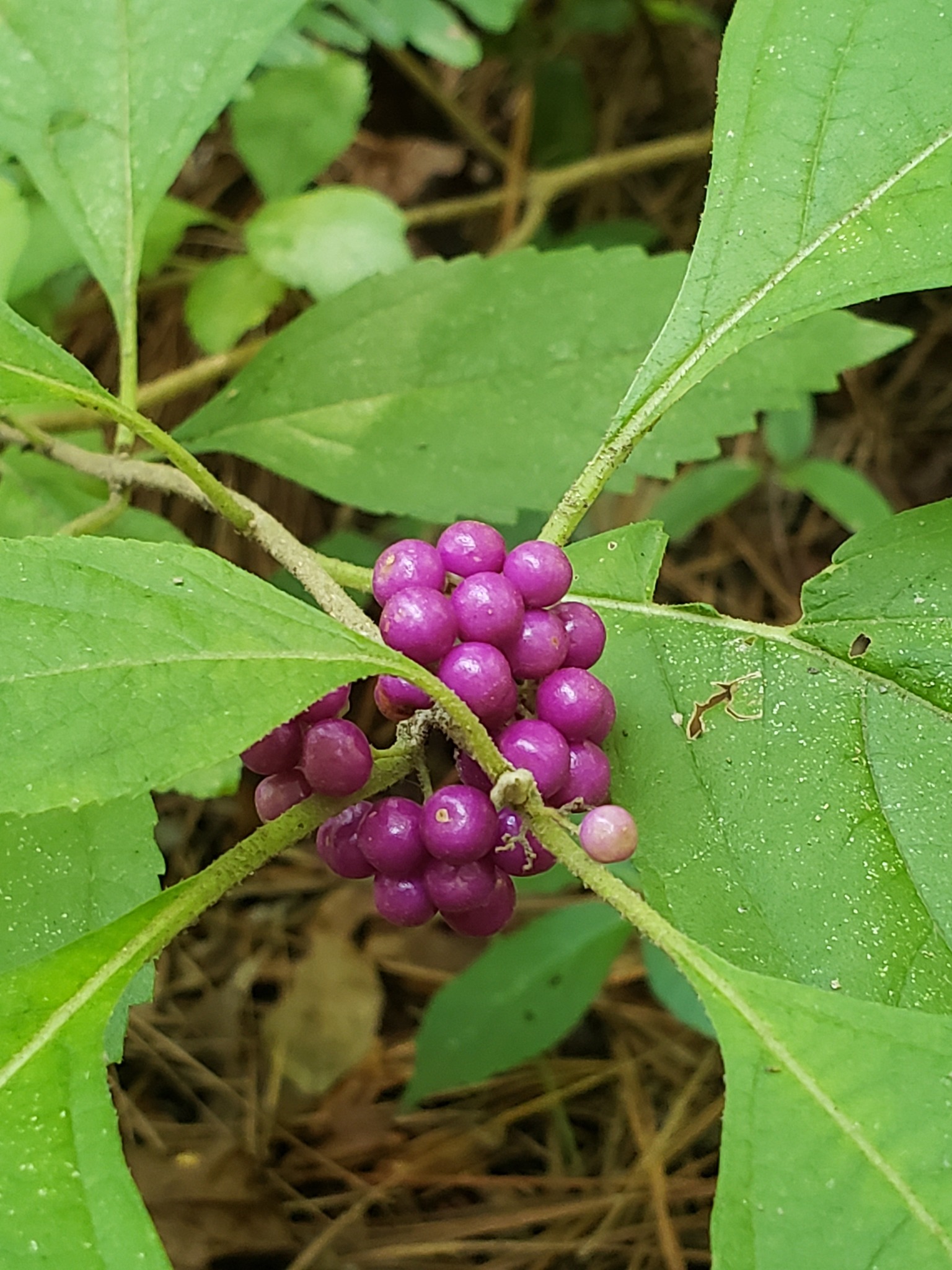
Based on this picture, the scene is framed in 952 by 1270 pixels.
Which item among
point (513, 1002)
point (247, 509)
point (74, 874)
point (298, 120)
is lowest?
point (513, 1002)

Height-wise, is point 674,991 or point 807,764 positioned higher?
point 807,764

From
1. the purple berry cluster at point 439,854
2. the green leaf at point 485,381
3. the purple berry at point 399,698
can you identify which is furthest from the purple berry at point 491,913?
the green leaf at point 485,381

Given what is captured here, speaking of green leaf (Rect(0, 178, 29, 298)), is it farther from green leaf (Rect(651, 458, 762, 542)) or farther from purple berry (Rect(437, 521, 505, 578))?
green leaf (Rect(651, 458, 762, 542))

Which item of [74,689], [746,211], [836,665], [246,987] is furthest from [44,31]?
[246,987]

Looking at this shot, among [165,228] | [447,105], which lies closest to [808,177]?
[165,228]

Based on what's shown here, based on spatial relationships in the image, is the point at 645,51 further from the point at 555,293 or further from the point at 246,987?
the point at 246,987

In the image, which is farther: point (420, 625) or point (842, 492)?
point (842, 492)

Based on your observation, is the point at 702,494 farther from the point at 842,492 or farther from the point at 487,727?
the point at 487,727
